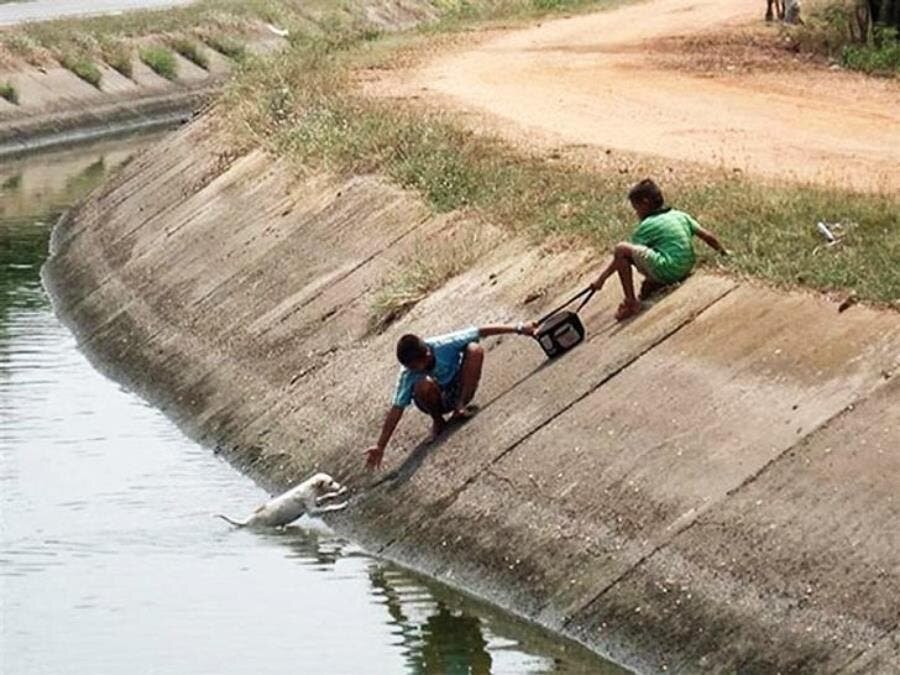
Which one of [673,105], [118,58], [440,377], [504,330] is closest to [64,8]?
[118,58]

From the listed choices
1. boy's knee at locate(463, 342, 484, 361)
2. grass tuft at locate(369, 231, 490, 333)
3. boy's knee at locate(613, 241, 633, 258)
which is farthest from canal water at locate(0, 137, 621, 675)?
boy's knee at locate(613, 241, 633, 258)

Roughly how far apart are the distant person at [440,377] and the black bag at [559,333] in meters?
0.11

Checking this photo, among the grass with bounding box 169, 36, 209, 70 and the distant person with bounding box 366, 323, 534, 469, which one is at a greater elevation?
the distant person with bounding box 366, 323, 534, 469

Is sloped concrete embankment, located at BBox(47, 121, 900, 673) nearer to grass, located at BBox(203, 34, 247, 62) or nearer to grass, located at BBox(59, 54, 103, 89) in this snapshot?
grass, located at BBox(59, 54, 103, 89)

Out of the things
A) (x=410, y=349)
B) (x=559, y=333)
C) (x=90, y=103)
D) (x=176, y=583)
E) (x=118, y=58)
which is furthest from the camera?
(x=118, y=58)

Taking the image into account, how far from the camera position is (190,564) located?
19719 mm

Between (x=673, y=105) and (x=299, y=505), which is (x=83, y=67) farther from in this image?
(x=299, y=505)

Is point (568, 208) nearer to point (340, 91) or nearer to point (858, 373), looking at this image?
point (858, 373)

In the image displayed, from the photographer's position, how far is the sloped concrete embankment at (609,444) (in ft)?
51.2

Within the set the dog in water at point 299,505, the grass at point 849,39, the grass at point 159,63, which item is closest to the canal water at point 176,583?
the dog in water at point 299,505

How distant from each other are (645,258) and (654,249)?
0.12 m

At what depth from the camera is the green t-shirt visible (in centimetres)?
2002

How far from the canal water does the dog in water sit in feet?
0.38

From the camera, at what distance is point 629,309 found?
791 inches
